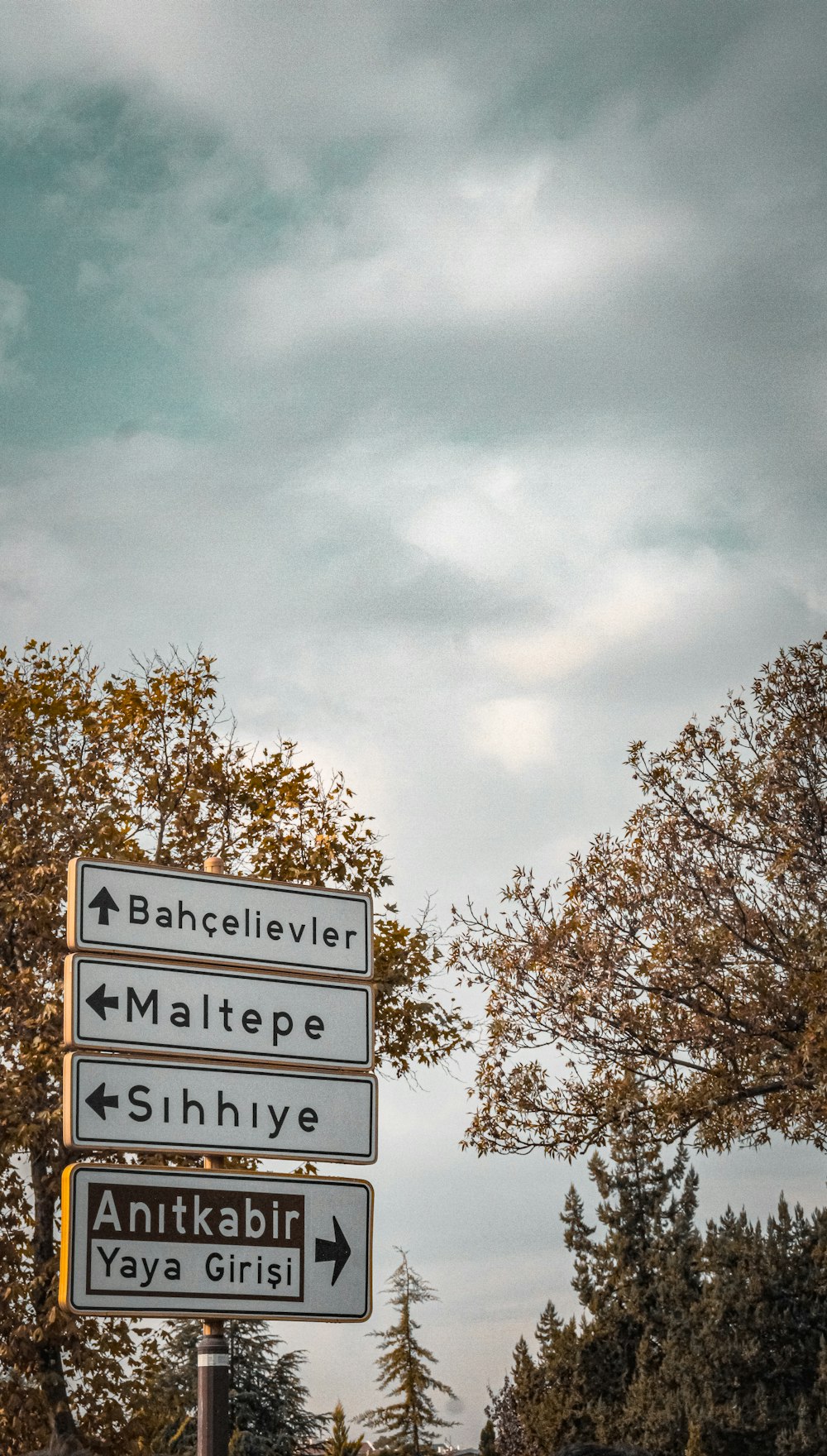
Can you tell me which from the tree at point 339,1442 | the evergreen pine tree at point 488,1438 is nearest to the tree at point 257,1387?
the evergreen pine tree at point 488,1438

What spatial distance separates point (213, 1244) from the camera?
5.91m

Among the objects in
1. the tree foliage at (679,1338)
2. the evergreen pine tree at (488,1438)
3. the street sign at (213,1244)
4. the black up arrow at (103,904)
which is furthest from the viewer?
the evergreen pine tree at (488,1438)

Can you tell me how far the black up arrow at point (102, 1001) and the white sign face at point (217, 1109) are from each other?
0.60ft

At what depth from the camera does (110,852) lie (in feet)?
51.9

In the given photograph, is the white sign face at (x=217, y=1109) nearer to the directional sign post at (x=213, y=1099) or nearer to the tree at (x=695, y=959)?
the directional sign post at (x=213, y=1099)

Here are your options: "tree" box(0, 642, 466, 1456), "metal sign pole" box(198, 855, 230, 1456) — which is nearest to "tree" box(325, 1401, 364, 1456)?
"tree" box(0, 642, 466, 1456)

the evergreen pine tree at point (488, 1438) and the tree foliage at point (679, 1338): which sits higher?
the tree foliage at point (679, 1338)

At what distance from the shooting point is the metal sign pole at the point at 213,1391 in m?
5.74

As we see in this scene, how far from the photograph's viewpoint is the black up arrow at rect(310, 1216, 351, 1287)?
20.0 feet

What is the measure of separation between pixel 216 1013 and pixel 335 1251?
42.9 inches

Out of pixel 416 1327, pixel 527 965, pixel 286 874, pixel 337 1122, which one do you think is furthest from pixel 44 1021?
pixel 416 1327

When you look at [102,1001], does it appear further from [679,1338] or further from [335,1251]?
[679,1338]

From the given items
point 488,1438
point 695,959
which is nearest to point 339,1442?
point 695,959

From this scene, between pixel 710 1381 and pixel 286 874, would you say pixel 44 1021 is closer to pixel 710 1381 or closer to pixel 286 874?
pixel 286 874
